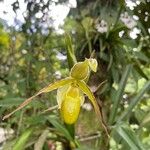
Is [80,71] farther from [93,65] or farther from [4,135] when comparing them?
[4,135]

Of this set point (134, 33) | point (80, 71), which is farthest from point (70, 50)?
point (134, 33)

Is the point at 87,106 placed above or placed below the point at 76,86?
below

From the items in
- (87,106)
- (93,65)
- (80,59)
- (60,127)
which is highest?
(93,65)

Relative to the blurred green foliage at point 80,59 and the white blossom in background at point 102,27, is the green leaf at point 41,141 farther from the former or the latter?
the white blossom in background at point 102,27

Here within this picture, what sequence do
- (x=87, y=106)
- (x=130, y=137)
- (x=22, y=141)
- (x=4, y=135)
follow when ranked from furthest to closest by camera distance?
(x=87, y=106) → (x=4, y=135) → (x=22, y=141) → (x=130, y=137)

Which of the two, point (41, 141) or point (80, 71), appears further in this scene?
point (41, 141)

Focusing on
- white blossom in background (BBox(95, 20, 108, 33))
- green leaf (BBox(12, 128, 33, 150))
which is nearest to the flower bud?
green leaf (BBox(12, 128, 33, 150))

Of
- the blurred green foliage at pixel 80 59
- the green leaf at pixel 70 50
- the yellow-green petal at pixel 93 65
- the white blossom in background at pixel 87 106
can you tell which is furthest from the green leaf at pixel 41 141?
the white blossom in background at pixel 87 106

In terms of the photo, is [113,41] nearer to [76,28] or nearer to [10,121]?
[76,28]
